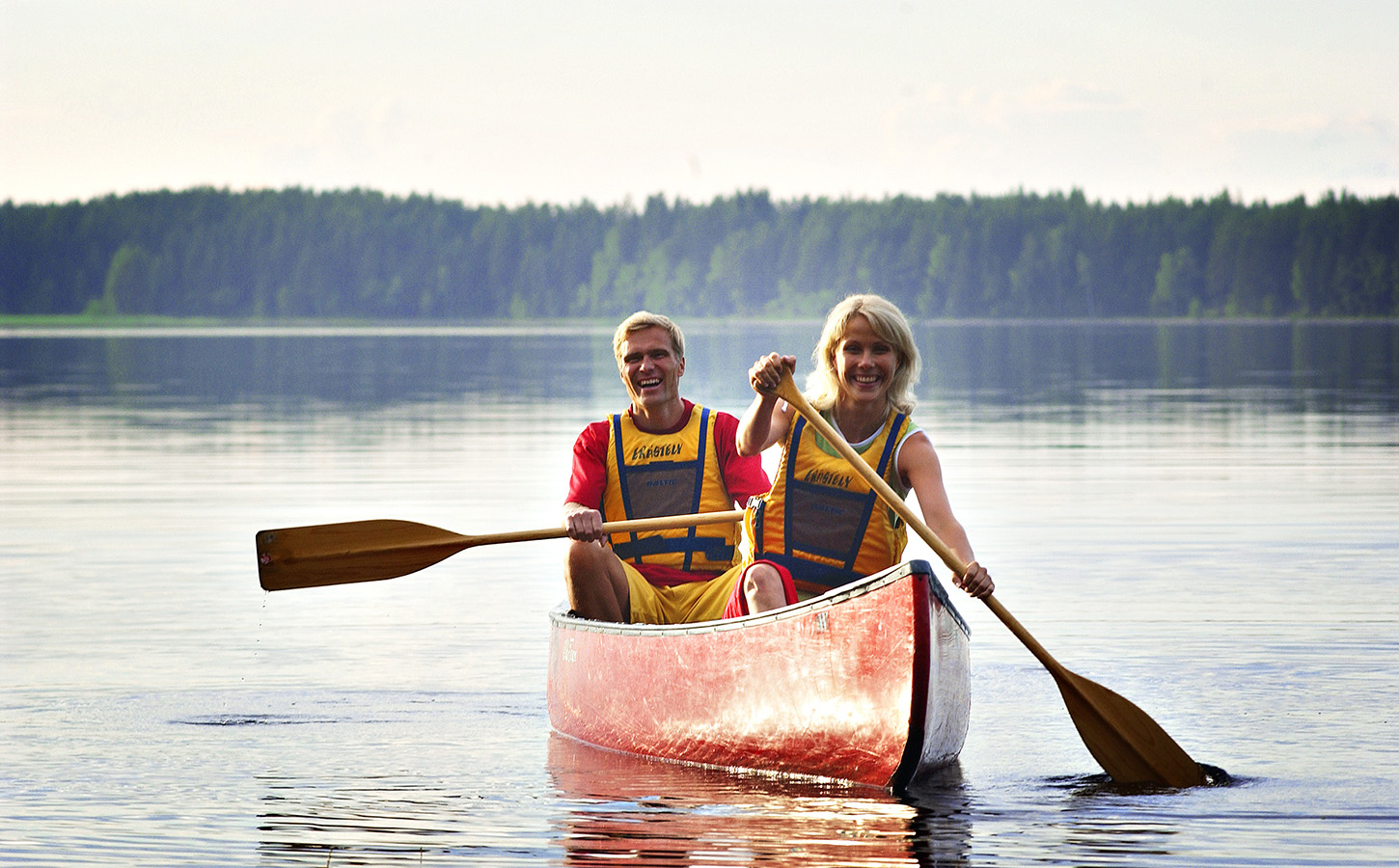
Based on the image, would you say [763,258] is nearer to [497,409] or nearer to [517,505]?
[497,409]

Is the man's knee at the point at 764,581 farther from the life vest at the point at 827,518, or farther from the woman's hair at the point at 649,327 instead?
the woman's hair at the point at 649,327

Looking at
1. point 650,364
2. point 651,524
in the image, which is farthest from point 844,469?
point 650,364

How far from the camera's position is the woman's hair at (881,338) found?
608 cm

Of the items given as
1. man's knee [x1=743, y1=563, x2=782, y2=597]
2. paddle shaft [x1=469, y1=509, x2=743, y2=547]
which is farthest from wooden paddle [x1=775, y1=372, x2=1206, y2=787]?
paddle shaft [x1=469, y1=509, x2=743, y2=547]

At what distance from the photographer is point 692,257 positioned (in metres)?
156

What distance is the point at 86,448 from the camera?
19.2 m

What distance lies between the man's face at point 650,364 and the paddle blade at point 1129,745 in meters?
1.81

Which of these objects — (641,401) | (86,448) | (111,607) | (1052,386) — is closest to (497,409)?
(86,448)

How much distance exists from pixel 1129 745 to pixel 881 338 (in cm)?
153

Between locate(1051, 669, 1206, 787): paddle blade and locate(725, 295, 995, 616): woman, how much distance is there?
2.68 feet

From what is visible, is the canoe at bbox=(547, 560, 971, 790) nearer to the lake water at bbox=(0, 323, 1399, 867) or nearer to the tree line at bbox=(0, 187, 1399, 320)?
the lake water at bbox=(0, 323, 1399, 867)

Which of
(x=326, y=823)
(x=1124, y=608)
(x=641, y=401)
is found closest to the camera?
(x=326, y=823)

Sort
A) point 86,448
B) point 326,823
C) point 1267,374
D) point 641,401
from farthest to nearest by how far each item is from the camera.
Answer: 1. point 1267,374
2. point 86,448
3. point 641,401
4. point 326,823

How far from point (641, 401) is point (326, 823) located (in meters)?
2.01
